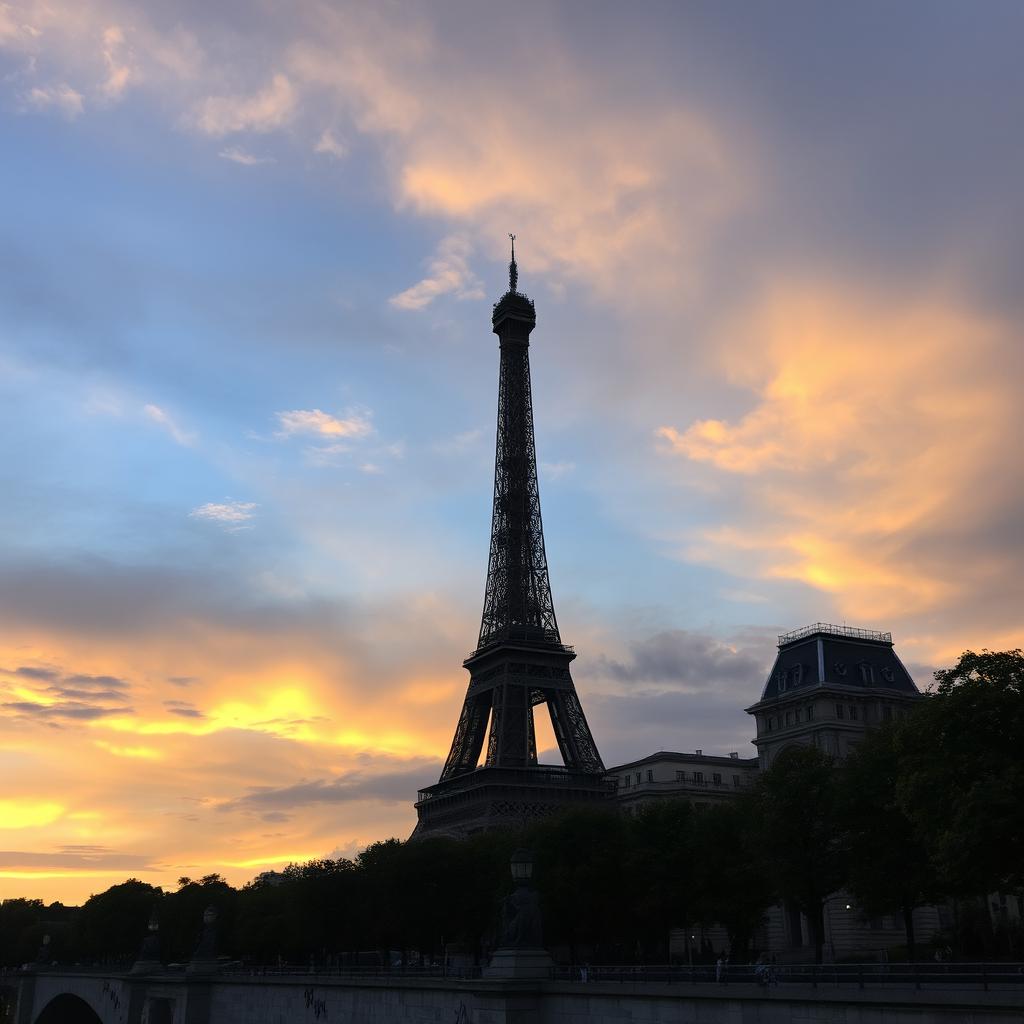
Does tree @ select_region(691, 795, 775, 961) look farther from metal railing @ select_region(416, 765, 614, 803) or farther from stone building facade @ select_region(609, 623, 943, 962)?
metal railing @ select_region(416, 765, 614, 803)

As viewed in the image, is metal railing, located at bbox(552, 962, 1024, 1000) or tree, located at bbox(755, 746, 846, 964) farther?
tree, located at bbox(755, 746, 846, 964)

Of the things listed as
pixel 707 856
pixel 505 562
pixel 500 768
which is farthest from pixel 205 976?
pixel 505 562

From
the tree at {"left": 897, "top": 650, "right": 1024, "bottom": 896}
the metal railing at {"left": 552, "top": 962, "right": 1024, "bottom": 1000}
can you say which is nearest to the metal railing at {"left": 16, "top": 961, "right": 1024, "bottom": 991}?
the metal railing at {"left": 552, "top": 962, "right": 1024, "bottom": 1000}

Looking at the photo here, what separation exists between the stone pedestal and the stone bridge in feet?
2.26

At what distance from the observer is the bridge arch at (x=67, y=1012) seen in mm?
139350

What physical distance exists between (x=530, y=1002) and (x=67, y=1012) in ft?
412

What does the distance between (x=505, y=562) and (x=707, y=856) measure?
93806mm

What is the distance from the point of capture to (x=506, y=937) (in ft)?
144

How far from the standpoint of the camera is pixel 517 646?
151000mm

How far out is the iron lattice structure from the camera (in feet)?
479

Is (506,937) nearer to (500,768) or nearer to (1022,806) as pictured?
(1022,806)

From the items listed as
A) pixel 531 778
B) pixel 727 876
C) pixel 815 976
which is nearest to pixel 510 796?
pixel 531 778

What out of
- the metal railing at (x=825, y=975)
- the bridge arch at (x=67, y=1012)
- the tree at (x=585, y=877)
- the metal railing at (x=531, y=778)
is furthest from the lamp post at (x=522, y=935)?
the bridge arch at (x=67, y=1012)

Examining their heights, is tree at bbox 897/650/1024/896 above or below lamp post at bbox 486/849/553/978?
above
